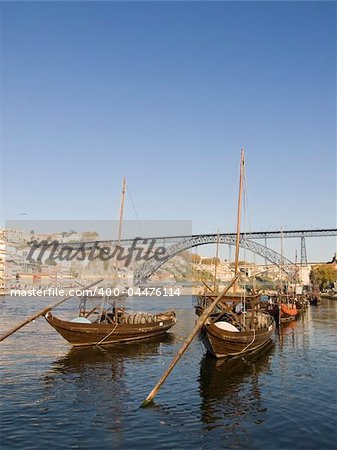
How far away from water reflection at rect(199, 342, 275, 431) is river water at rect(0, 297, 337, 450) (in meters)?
0.05

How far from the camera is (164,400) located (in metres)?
19.6

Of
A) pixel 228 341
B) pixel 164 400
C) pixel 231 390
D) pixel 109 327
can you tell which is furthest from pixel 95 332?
pixel 164 400

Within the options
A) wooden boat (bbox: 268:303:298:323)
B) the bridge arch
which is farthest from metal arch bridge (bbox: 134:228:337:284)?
wooden boat (bbox: 268:303:298:323)

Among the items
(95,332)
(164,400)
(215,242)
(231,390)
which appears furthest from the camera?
(215,242)

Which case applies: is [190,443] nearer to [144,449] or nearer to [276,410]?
[144,449]

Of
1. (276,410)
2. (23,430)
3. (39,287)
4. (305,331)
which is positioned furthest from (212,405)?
(39,287)

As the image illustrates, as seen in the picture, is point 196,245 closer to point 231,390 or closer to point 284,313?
point 284,313

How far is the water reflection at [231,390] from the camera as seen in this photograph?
1766 centimetres

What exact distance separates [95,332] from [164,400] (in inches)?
568

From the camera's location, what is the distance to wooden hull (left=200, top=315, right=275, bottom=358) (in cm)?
2662

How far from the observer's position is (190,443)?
14828 millimetres

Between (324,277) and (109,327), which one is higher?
(324,277)

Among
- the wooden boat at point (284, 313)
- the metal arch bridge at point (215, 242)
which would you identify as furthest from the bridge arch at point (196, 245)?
the wooden boat at point (284, 313)

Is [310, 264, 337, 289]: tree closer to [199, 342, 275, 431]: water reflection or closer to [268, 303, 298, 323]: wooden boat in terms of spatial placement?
[268, 303, 298, 323]: wooden boat
